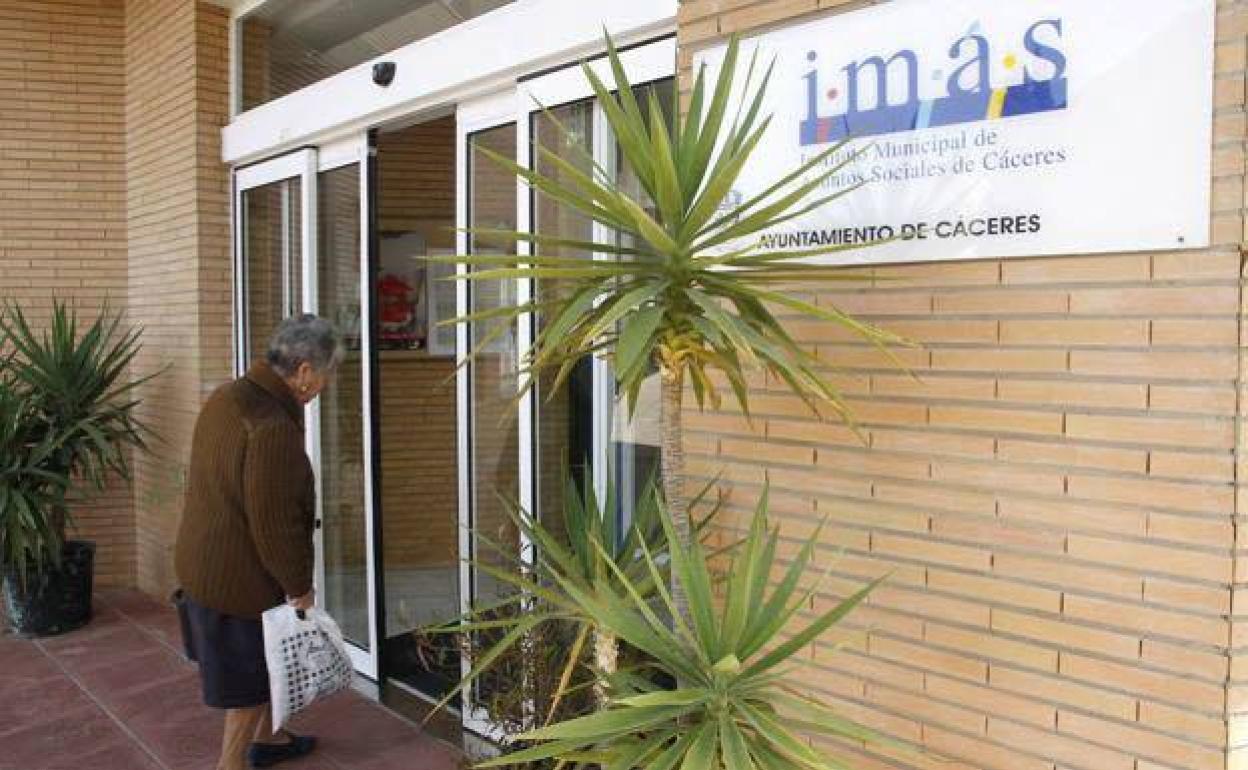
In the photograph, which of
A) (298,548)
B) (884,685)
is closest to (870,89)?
(884,685)

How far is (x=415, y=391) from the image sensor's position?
6961 millimetres

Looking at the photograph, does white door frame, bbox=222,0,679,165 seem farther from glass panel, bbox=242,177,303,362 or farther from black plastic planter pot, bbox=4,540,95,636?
black plastic planter pot, bbox=4,540,95,636

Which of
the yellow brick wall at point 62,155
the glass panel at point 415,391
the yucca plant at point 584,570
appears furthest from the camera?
the yellow brick wall at point 62,155

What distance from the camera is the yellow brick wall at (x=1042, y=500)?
2.18m

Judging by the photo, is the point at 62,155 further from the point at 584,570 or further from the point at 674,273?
the point at 674,273

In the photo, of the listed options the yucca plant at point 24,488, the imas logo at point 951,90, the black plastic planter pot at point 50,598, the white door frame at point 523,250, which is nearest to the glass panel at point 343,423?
the white door frame at point 523,250

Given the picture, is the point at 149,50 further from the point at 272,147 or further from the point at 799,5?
the point at 799,5

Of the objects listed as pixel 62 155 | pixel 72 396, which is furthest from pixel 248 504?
pixel 62 155

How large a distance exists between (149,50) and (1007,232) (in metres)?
6.15

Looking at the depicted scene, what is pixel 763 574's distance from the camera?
2.33 metres

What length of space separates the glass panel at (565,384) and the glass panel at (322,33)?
659mm

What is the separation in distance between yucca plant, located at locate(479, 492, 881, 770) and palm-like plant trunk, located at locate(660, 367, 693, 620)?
0.17 feet

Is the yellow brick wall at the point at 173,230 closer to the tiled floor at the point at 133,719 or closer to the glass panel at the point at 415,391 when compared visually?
the glass panel at the point at 415,391

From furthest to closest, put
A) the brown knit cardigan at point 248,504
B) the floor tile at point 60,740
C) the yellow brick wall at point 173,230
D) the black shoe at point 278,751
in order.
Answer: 1. the yellow brick wall at point 173,230
2. the floor tile at point 60,740
3. the black shoe at point 278,751
4. the brown knit cardigan at point 248,504
